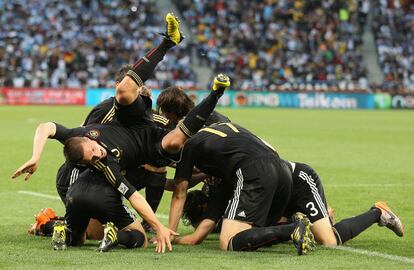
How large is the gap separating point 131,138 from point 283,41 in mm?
38737

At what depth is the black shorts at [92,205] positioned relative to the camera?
7945mm

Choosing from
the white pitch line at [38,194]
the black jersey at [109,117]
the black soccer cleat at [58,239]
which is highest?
the black jersey at [109,117]

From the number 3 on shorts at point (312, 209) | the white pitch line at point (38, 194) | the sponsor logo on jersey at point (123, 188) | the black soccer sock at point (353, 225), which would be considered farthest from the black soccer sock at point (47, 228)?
the white pitch line at point (38, 194)

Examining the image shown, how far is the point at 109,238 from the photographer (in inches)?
305

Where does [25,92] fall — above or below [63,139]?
below

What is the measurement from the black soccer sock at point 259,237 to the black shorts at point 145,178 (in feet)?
5.32

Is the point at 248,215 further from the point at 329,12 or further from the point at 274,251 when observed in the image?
the point at 329,12

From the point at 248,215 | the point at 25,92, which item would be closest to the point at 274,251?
the point at 248,215

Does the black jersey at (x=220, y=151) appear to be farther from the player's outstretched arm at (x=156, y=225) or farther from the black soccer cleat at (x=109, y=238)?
the black soccer cleat at (x=109, y=238)

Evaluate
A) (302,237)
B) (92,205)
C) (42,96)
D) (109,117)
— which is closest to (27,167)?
(92,205)

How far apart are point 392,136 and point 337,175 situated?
31.6 ft

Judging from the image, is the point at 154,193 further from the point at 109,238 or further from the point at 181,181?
the point at 109,238

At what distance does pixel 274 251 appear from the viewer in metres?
7.87

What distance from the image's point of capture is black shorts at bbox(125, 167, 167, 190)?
9023 millimetres
